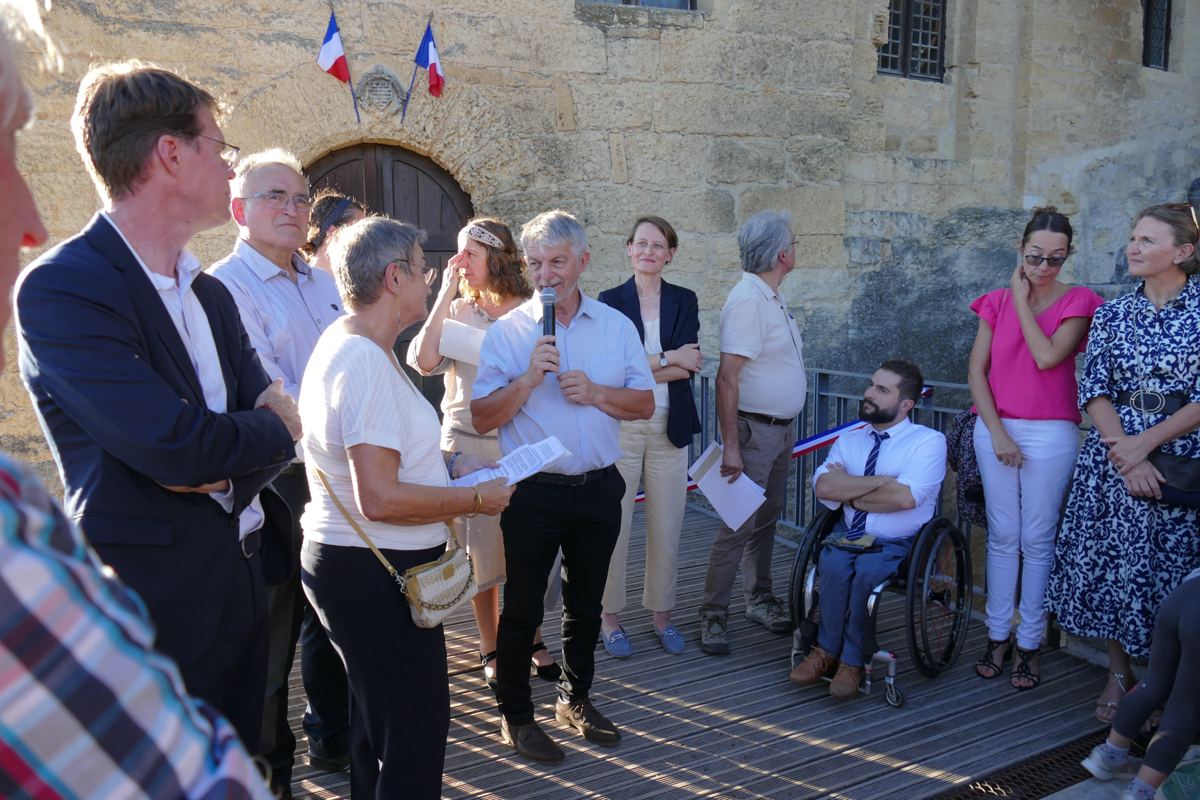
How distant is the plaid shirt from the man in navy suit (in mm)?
1122

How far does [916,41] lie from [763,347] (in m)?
5.95

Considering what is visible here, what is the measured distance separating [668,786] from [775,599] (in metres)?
1.55

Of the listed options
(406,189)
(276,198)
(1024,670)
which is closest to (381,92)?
(406,189)

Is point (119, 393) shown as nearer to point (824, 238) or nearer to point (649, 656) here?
point (649, 656)

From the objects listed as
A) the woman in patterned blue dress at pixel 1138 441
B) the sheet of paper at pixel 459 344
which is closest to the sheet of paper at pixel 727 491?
the sheet of paper at pixel 459 344

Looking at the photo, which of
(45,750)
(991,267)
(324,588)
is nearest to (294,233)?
(324,588)

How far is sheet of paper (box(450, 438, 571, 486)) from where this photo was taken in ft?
7.99

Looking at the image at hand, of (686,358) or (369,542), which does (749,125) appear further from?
(369,542)

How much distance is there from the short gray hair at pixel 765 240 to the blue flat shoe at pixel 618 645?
166cm

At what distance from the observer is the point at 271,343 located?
289cm

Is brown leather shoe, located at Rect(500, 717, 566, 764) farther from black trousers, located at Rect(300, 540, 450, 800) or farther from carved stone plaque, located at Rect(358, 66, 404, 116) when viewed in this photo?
carved stone plaque, located at Rect(358, 66, 404, 116)

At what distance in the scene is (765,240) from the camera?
401 cm

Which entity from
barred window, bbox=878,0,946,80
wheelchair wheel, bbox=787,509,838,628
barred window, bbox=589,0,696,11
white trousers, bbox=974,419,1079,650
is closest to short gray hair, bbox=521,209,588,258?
wheelchair wheel, bbox=787,509,838,628

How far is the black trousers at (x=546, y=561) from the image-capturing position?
3039 millimetres
